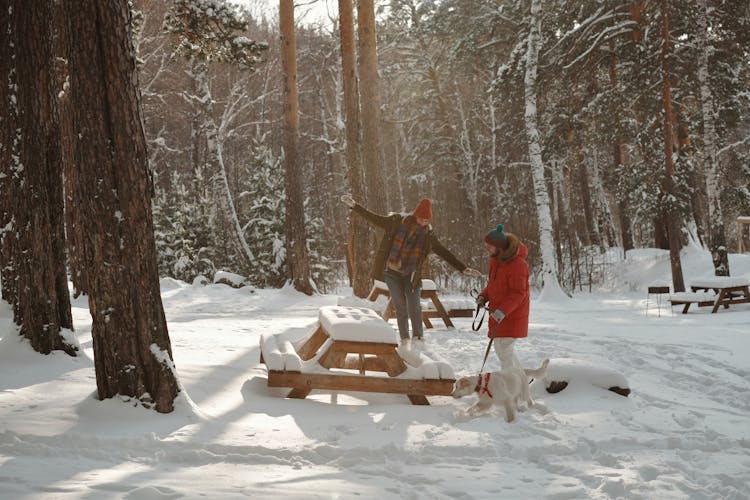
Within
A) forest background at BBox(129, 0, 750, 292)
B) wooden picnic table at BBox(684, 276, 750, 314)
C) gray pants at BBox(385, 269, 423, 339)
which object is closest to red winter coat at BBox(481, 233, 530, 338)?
gray pants at BBox(385, 269, 423, 339)

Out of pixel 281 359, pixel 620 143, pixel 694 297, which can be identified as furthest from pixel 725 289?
pixel 281 359

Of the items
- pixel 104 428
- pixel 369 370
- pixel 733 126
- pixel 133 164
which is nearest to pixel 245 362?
pixel 369 370

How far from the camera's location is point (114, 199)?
4672mm

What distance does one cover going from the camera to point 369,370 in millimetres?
7152

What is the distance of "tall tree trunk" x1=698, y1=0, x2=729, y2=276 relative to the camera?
16.9 m

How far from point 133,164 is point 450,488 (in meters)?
3.29

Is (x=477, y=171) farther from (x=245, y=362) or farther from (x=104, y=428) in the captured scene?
(x=104, y=428)

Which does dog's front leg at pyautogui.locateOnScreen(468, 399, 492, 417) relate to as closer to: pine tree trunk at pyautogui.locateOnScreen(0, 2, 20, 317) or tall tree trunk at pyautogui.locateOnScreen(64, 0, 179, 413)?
tall tree trunk at pyautogui.locateOnScreen(64, 0, 179, 413)

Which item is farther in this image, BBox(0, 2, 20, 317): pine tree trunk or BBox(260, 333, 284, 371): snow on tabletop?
BBox(0, 2, 20, 317): pine tree trunk

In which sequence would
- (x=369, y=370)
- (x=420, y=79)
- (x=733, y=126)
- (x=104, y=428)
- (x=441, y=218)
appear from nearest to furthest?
1. (x=104, y=428)
2. (x=369, y=370)
3. (x=733, y=126)
4. (x=420, y=79)
5. (x=441, y=218)

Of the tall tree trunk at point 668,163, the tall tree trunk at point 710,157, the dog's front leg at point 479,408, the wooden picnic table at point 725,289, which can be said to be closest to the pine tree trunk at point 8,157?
the dog's front leg at point 479,408

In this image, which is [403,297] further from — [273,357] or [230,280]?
[230,280]

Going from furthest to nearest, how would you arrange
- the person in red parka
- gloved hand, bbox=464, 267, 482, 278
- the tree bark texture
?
the tree bark texture, gloved hand, bbox=464, 267, 482, 278, the person in red parka

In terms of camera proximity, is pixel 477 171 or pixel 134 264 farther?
pixel 477 171
